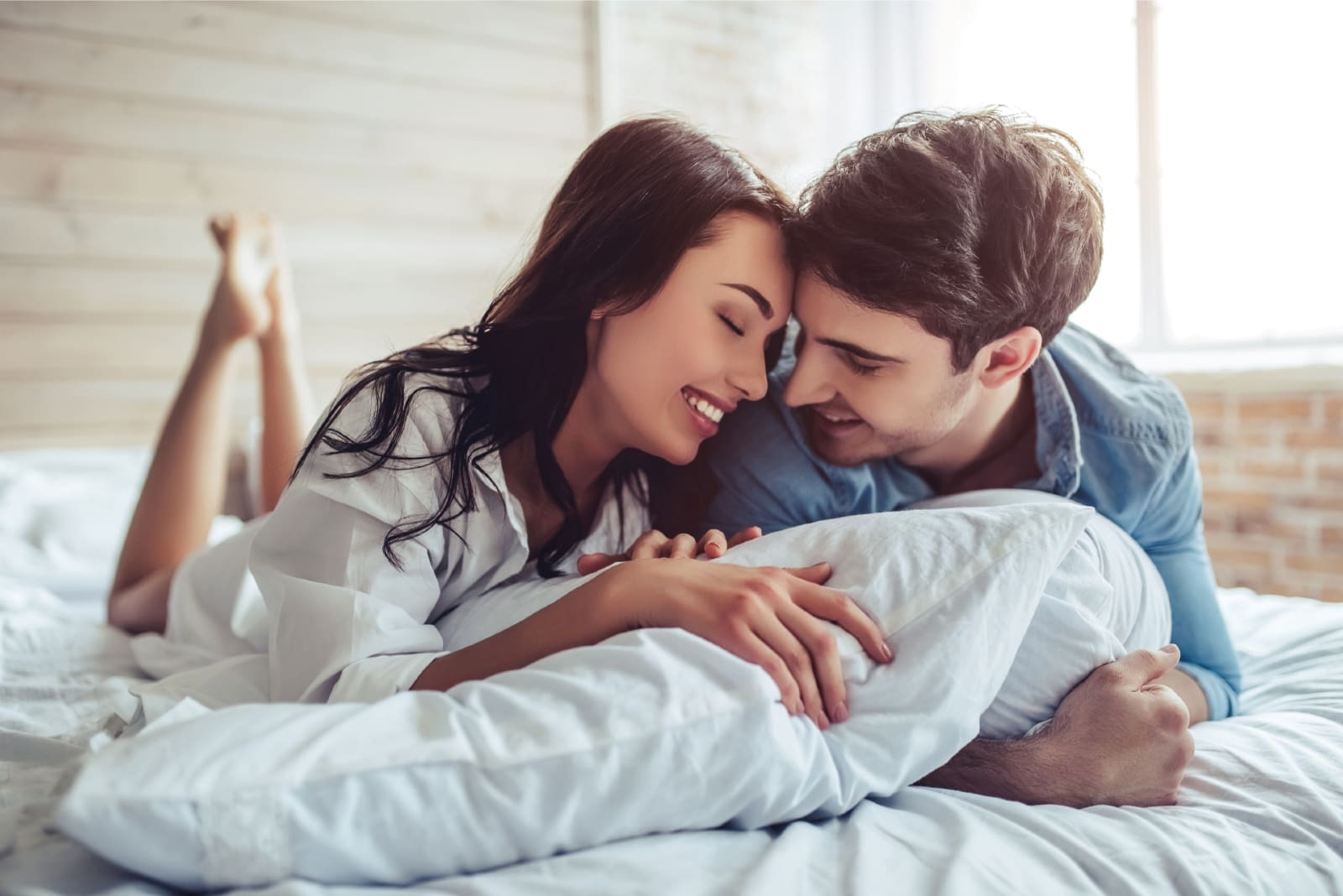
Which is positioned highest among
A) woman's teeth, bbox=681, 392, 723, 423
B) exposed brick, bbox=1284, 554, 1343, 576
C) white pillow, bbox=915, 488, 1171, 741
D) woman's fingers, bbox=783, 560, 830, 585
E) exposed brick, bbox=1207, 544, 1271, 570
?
woman's teeth, bbox=681, 392, 723, 423

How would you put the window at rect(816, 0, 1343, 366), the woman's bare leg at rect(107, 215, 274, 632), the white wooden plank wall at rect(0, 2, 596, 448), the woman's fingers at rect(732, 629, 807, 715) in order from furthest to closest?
the window at rect(816, 0, 1343, 366)
the white wooden plank wall at rect(0, 2, 596, 448)
the woman's bare leg at rect(107, 215, 274, 632)
the woman's fingers at rect(732, 629, 807, 715)

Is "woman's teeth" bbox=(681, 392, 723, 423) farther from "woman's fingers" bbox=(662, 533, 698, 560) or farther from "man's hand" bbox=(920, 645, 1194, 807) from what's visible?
"man's hand" bbox=(920, 645, 1194, 807)

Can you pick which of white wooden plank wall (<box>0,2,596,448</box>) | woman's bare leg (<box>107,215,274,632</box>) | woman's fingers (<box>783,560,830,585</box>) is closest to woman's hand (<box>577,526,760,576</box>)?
woman's fingers (<box>783,560,830,585</box>)

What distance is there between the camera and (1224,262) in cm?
265

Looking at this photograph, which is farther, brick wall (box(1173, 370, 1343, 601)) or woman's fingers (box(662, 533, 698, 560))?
brick wall (box(1173, 370, 1343, 601))

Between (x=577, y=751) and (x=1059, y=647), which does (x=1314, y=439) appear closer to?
(x=1059, y=647)

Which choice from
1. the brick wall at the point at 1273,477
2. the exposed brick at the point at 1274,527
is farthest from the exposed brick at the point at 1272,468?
the exposed brick at the point at 1274,527

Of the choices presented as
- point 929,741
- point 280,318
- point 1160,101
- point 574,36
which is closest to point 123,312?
point 280,318

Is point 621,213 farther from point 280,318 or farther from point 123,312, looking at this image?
point 123,312

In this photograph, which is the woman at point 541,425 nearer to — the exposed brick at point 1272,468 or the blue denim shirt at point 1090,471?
the blue denim shirt at point 1090,471

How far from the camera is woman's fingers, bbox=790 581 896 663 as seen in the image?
0.72 m

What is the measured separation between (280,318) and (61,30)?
36.2 inches

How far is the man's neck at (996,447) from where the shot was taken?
130 cm

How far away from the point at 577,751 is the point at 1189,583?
2.99 ft
